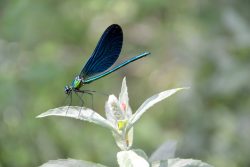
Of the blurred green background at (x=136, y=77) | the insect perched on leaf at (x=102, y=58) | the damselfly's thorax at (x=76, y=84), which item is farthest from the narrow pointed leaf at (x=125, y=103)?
the blurred green background at (x=136, y=77)

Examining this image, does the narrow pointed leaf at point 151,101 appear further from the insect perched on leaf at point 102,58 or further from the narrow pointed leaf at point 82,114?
the insect perched on leaf at point 102,58

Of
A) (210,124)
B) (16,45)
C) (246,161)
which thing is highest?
(16,45)

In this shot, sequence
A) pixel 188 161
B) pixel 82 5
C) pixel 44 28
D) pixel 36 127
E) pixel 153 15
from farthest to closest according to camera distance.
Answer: pixel 153 15 → pixel 82 5 → pixel 44 28 → pixel 36 127 → pixel 188 161

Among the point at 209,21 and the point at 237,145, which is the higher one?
the point at 209,21

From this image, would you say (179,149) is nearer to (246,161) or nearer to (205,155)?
(205,155)

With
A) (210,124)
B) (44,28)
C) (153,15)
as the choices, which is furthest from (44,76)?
(153,15)

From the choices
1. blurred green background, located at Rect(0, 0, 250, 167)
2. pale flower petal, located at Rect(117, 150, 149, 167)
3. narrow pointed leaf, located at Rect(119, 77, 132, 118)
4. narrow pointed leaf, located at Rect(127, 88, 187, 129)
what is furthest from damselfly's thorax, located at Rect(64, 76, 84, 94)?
blurred green background, located at Rect(0, 0, 250, 167)
